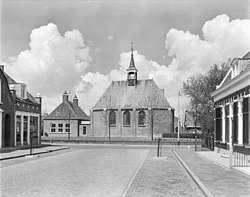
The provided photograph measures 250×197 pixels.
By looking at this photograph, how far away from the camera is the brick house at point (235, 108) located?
1955 cm

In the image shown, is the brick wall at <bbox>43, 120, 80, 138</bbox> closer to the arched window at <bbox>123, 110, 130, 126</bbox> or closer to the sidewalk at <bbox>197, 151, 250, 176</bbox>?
the arched window at <bbox>123, 110, 130, 126</bbox>

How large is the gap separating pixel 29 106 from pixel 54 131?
3502 centimetres

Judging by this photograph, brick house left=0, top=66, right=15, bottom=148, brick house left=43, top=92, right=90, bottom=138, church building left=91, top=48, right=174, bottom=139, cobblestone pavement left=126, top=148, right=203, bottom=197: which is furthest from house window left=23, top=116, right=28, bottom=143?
brick house left=43, top=92, right=90, bottom=138

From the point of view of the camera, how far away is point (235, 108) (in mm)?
22516

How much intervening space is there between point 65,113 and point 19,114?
37012 mm

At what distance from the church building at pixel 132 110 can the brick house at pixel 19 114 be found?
24879 millimetres

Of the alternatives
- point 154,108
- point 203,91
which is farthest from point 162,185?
point 154,108

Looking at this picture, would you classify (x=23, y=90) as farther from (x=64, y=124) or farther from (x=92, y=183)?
(x=64, y=124)

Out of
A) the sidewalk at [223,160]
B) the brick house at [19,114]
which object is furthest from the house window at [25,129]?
the sidewalk at [223,160]

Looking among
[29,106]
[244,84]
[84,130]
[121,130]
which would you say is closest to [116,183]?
[244,84]

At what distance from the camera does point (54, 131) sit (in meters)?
66.9

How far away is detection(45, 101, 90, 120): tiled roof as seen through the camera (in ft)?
219

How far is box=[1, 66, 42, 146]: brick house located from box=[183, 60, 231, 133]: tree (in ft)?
71.7

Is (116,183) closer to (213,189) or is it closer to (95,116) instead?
(213,189)
